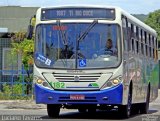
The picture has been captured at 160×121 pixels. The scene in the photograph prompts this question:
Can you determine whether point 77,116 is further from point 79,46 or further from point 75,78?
point 79,46

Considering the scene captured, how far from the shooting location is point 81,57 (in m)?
17.0

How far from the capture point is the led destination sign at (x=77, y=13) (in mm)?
17219

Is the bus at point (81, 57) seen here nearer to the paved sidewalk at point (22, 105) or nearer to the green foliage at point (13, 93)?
the paved sidewalk at point (22, 105)

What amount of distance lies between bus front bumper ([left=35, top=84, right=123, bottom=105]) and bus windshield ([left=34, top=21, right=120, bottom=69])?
2.41 feet

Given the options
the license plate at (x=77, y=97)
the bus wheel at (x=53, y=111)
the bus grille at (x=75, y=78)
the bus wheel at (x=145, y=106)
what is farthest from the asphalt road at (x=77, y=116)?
the bus wheel at (x=145, y=106)

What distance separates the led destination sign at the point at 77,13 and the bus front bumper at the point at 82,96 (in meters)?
2.16

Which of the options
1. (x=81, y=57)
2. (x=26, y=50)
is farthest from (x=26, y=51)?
(x=81, y=57)

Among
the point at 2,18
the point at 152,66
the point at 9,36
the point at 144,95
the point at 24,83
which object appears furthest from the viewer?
the point at 2,18

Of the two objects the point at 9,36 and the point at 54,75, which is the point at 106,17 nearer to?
the point at 54,75

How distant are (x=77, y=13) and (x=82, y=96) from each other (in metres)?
2.54

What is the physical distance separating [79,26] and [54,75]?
1647mm

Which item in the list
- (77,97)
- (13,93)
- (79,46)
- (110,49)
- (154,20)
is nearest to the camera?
(77,97)

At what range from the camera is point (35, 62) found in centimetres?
1722

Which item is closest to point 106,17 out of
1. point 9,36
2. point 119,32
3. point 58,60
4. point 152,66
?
point 119,32
